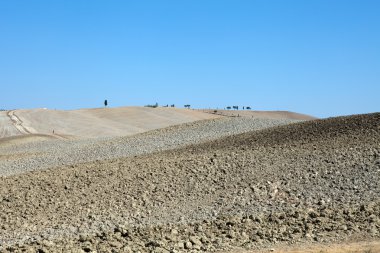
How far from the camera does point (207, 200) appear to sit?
54.7 ft

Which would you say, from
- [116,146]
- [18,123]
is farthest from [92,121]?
[116,146]

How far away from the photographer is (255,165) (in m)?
19.2

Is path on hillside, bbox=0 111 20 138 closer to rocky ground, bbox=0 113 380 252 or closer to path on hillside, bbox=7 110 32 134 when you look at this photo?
path on hillside, bbox=7 110 32 134

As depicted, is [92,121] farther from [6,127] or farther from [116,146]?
[116,146]

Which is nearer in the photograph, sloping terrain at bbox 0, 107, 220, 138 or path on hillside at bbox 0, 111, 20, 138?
path on hillside at bbox 0, 111, 20, 138

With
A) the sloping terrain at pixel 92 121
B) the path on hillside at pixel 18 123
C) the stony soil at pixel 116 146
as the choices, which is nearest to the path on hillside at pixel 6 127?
the sloping terrain at pixel 92 121

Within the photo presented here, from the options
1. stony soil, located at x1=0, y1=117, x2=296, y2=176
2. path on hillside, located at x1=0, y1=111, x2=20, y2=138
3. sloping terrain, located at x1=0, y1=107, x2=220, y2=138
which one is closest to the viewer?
stony soil, located at x1=0, y1=117, x2=296, y2=176

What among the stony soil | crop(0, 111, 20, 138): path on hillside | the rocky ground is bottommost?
the rocky ground

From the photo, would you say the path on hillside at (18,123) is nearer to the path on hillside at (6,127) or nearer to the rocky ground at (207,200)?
the path on hillside at (6,127)

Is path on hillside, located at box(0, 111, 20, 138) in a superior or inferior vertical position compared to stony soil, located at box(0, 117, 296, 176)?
superior

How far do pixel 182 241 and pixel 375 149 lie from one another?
9.17 metres

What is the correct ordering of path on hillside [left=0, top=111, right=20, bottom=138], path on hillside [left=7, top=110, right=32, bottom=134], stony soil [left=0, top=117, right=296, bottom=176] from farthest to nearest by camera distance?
path on hillside [left=7, top=110, right=32, bottom=134]
path on hillside [left=0, top=111, right=20, bottom=138]
stony soil [left=0, top=117, right=296, bottom=176]

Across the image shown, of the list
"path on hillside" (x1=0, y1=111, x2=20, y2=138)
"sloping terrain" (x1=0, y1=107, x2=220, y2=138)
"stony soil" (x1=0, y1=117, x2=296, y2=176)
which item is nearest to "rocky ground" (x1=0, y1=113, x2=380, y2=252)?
"stony soil" (x1=0, y1=117, x2=296, y2=176)

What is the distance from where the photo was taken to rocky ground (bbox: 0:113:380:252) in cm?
1344
